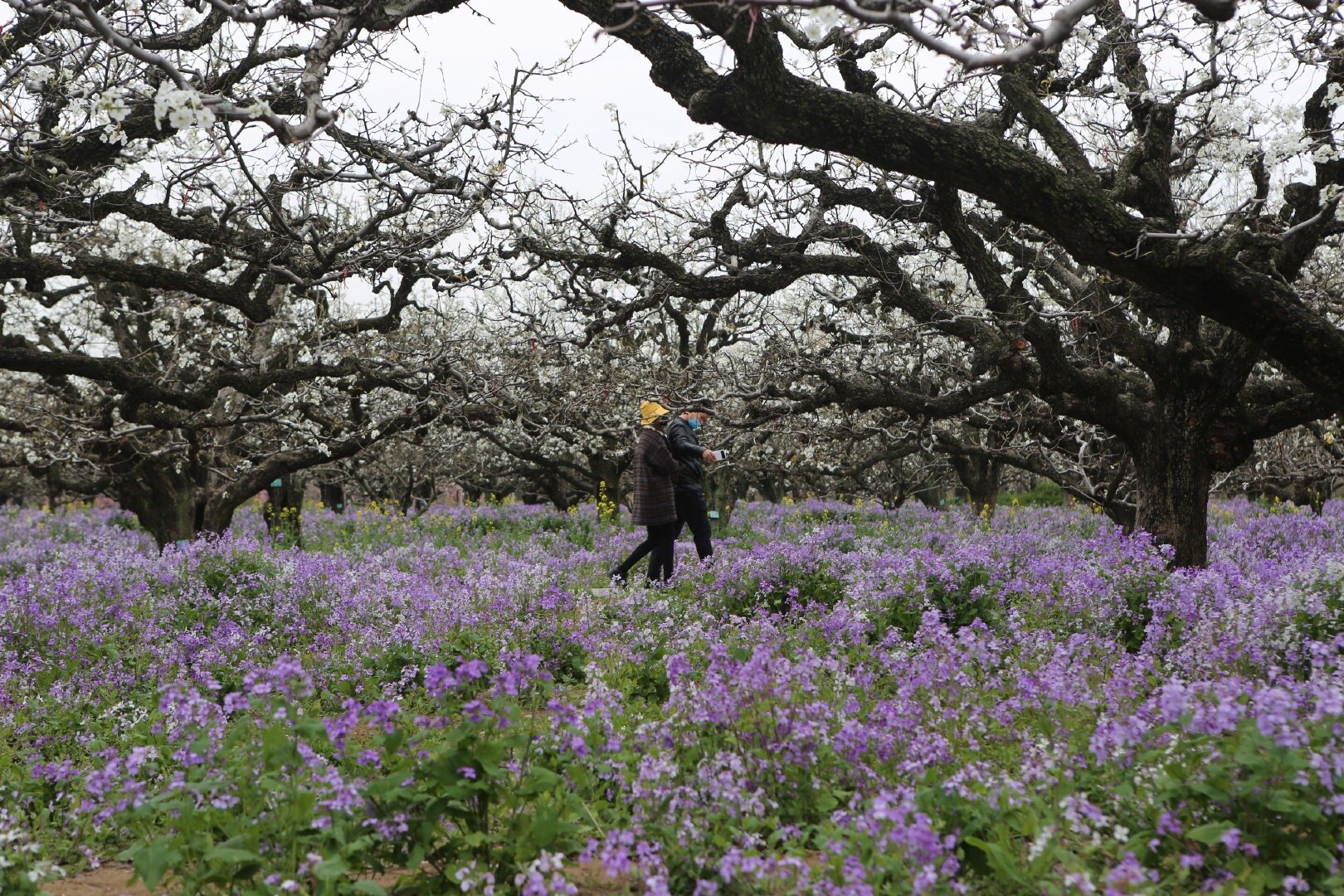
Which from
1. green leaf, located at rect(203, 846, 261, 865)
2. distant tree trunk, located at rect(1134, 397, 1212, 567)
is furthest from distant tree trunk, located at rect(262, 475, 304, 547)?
green leaf, located at rect(203, 846, 261, 865)

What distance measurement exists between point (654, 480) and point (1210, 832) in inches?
316

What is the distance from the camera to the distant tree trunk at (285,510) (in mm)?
17453

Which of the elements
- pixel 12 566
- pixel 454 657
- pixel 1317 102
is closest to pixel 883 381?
pixel 1317 102

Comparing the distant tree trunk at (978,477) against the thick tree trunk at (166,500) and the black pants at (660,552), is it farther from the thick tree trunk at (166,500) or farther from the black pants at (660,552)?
the thick tree trunk at (166,500)

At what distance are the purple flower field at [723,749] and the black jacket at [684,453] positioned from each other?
336 centimetres

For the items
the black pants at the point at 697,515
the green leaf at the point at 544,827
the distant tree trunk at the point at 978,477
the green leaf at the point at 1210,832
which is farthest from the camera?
the distant tree trunk at the point at 978,477

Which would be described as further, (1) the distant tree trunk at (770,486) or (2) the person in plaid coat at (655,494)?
(1) the distant tree trunk at (770,486)

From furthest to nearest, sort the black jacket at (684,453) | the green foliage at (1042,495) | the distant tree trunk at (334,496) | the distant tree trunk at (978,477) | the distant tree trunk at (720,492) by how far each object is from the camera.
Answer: the green foliage at (1042,495)
the distant tree trunk at (334,496)
the distant tree trunk at (978,477)
the distant tree trunk at (720,492)
the black jacket at (684,453)

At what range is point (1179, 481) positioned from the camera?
363 inches

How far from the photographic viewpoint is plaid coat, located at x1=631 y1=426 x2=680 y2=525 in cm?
1068

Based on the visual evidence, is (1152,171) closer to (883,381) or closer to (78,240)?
(883,381)

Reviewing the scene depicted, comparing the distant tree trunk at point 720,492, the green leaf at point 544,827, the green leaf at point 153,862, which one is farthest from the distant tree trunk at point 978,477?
the green leaf at point 153,862

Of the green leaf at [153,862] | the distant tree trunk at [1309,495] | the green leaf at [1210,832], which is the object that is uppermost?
the distant tree trunk at [1309,495]

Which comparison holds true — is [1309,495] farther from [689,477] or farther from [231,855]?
[231,855]
